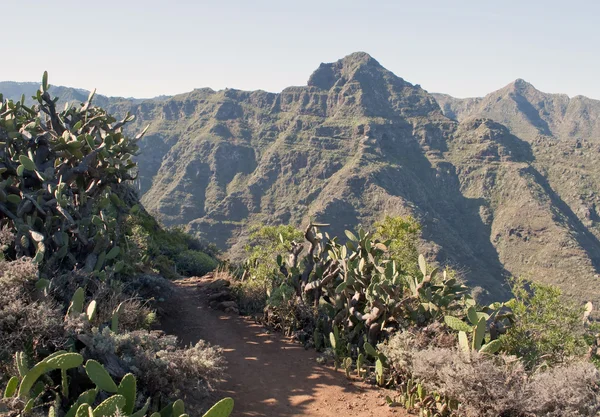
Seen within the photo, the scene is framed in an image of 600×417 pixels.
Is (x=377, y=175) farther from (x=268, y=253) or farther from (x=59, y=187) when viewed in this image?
(x=59, y=187)

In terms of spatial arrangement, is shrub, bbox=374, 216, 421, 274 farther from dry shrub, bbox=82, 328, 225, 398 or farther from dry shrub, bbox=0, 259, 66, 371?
dry shrub, bbox=0, 259, 66, 371

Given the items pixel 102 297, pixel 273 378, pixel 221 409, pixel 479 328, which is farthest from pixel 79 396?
pixel 479 328

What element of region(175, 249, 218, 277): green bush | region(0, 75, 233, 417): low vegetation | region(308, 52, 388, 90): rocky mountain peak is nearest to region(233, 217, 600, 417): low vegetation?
region(0, 75, 233, 417): low vegetation

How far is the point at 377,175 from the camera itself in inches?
3903

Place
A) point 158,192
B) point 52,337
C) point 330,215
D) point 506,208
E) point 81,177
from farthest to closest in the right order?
point 158,192 → point 506,208 → point 330,215 → point 81,177 → point 52,337

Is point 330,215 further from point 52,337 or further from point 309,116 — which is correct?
point 52,337

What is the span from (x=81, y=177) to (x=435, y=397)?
641cm

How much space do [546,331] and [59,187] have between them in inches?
279

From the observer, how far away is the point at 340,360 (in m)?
6.41

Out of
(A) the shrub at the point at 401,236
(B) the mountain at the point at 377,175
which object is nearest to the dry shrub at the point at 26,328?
(A) the shrub at the point at 401,236

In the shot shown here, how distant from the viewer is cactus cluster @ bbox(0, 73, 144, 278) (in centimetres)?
629

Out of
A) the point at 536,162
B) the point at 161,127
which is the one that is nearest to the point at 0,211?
the point at 536,162

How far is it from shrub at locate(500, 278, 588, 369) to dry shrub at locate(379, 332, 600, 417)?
2.72ft

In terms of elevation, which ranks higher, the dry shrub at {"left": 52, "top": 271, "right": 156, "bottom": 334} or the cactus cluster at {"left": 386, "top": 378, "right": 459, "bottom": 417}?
the dry shrub at {"left": 52, "top": 271, "right": 156, "bottom": 334}
